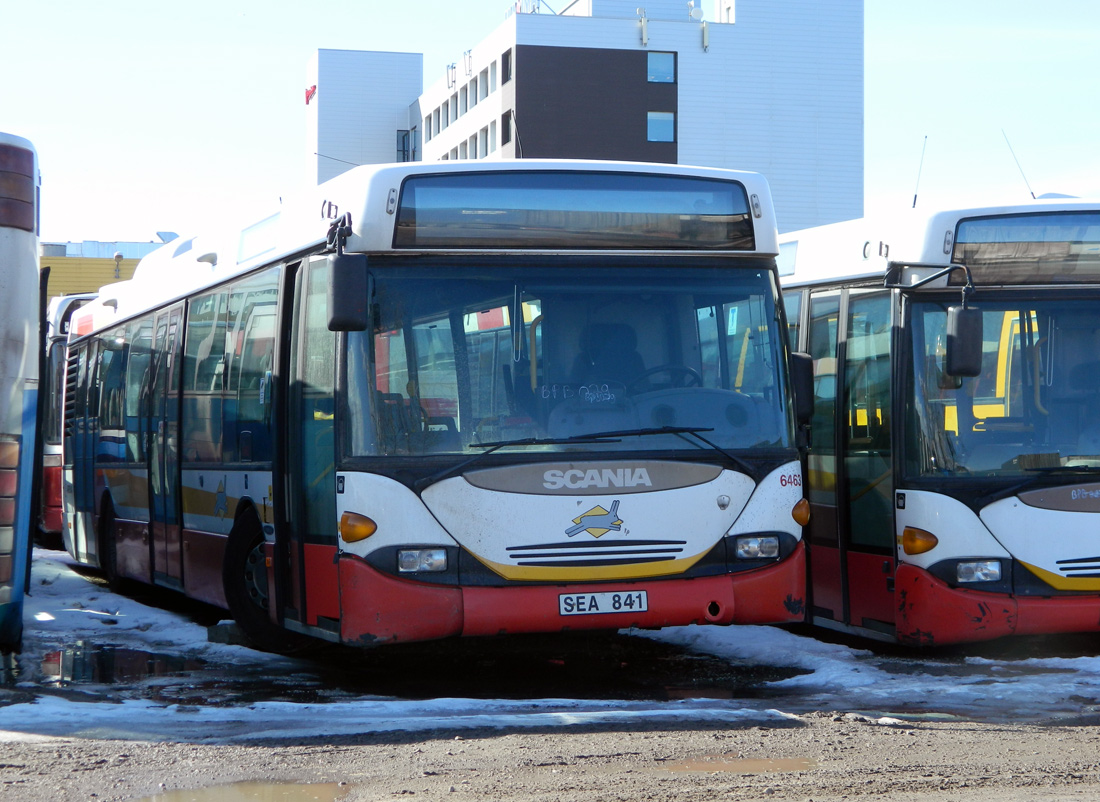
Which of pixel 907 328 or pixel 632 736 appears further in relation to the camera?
pixel 907 328

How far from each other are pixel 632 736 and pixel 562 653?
11.5 ft

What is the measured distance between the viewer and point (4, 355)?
27.5ft

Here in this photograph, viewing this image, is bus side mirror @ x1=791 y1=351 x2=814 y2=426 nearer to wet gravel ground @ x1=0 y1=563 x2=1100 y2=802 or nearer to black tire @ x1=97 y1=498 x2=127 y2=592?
wet gravel ground @ x1=0 y1=563 x2=1100 y2=802

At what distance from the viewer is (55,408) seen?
62.4 ft

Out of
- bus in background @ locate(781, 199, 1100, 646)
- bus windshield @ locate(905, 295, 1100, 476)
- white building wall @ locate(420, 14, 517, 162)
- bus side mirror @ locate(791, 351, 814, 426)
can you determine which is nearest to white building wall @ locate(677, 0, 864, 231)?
white building wall @ locate(420, 14, 517, 162)

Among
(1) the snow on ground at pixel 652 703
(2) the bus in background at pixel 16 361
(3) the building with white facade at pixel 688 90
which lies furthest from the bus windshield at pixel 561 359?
(3) the building with white facade at pixel 688 90

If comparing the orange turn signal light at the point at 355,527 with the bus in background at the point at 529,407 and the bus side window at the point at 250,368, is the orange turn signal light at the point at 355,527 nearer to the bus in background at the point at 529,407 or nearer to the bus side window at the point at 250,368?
the bus in background at the point at 529,407

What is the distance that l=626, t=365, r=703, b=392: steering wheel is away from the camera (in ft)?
28.2

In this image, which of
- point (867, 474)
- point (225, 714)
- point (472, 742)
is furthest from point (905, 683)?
point (225, 714)

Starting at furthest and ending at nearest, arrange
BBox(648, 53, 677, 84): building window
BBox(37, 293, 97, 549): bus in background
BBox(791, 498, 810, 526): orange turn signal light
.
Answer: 1. BBox(648, 53, 677, 84): building window
2. BBox(37, 293, 97, 549): bus in background
3. BBox(791, 498, 810, 526): orange turn signal light

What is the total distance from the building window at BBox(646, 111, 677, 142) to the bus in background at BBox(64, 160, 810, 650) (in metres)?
59.0

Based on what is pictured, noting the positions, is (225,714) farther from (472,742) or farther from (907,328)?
(907,328)

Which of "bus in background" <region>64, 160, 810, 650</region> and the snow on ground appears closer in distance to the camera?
the snow on ground

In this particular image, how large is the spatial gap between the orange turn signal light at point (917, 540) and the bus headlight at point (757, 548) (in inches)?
Result: 44.4
